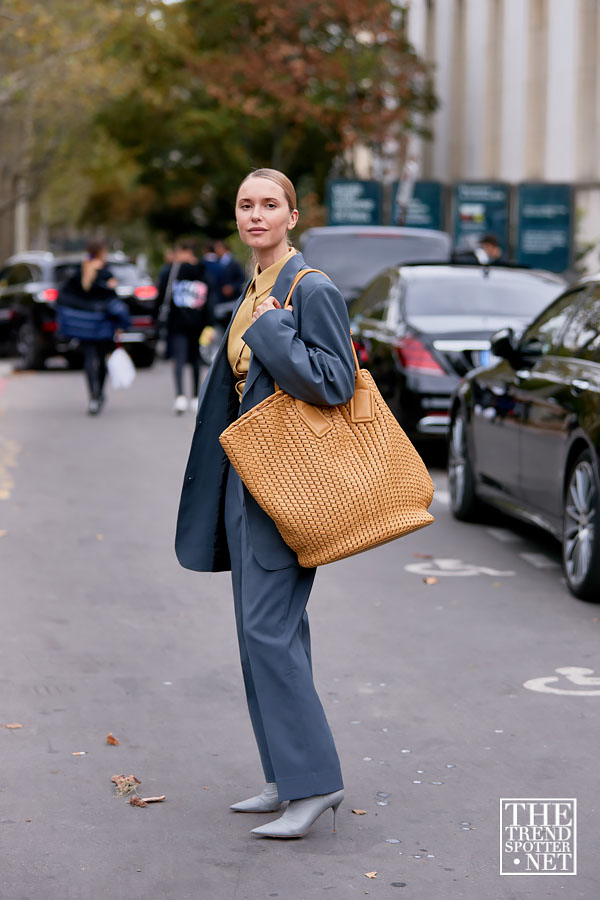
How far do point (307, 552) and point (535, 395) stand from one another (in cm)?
466

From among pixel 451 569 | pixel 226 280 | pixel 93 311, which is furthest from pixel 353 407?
Answer: pixel 226 280

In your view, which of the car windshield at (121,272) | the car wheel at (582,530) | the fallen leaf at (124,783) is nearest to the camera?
the fallen leaf at (124,783)

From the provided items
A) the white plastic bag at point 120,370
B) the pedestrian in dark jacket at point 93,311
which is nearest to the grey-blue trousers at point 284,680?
the white plastic bag at point 120,370

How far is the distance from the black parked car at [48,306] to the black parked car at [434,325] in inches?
447

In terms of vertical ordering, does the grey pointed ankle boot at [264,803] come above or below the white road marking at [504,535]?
above

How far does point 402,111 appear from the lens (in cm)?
3978

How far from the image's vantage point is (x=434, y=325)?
1279cm

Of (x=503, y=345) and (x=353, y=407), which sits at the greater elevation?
(x=353, y=407)

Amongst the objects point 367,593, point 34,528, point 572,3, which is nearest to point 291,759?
→ point 367,593

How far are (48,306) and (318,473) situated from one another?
68.5 feet

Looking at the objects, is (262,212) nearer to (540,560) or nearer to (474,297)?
(540,560)

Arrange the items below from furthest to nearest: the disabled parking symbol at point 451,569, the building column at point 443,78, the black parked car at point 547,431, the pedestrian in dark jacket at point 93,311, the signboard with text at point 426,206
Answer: the building column at point 443,78 < the signboard with text at point 426,206 < the pedestrian in dark jacket at point 93,311 < the disabled parking symbol at point 451,569 < the black parked car at point 547,431

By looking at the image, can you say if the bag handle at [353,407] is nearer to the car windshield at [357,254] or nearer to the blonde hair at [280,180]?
the blonde hair at [280,180]

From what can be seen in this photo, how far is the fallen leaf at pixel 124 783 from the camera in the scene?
5.06m
